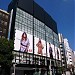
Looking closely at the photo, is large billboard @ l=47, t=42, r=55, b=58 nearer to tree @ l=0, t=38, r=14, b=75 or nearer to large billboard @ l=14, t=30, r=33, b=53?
large billboard @ l=14, t=30, r=33, b=53

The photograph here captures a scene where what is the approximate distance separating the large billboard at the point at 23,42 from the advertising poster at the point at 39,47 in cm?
268

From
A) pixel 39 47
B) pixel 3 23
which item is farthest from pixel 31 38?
pixel 3 23

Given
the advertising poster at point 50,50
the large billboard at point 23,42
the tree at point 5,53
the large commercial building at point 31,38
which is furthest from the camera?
the advertising poster at point 50,50

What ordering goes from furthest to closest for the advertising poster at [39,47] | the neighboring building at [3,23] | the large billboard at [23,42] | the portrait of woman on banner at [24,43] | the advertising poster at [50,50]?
1. the advertising poster at [50,50]
2. the advertising poster at [39,47]
3. the neighboring building at [3,23]
4. the portrait of woman on banner at [24,43]
5. the large billboard at [23,42]

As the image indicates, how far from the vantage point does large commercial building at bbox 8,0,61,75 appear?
4434 cm

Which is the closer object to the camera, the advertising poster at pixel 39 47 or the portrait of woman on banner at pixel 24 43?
the portrait of woman on banner at pixel 24 43

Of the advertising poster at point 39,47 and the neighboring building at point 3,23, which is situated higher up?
the neighboring building at point 3,23

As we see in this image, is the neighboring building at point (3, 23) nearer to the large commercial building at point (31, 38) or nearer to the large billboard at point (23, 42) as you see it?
the large commercial building at point (31, 38)

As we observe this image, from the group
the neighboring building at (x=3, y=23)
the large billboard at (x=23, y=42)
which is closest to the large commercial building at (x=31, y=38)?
the large billboard at (x=23, y=42)

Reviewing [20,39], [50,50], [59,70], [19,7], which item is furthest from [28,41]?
[59,70]

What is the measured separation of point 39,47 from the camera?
176 feet

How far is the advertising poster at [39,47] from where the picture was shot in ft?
169

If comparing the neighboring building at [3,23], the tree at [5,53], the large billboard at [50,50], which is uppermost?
the neighboring building at [3,23]

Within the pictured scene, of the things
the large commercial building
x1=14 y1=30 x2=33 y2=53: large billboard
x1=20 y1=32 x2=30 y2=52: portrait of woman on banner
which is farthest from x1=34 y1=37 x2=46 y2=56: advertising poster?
x1=20 y1=32 x2=30 y2=52: portrait of woman on banner
